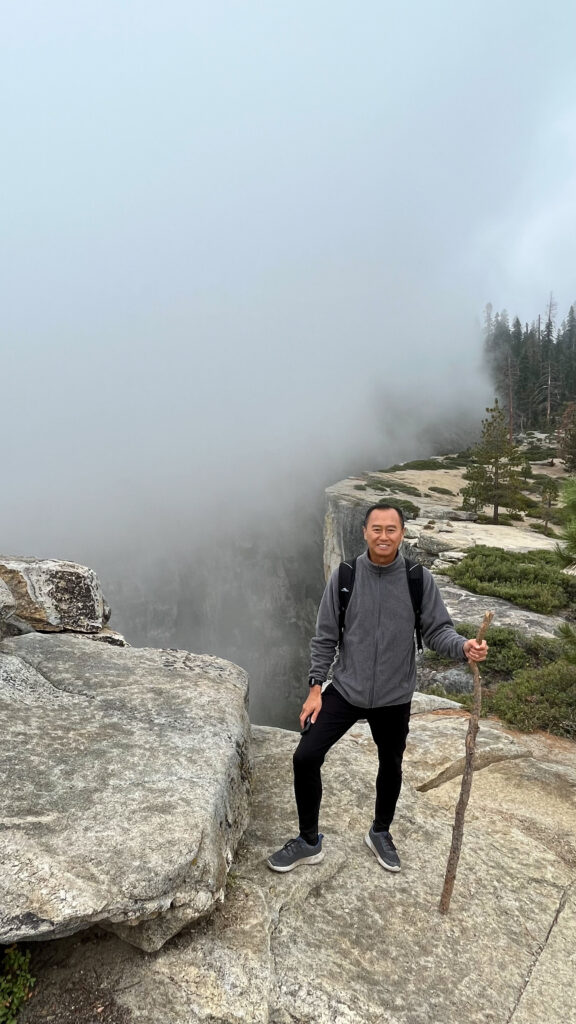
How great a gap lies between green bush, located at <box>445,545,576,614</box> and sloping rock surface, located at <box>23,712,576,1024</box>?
11970 millimetres

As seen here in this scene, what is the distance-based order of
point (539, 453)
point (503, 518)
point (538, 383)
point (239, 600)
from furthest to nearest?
1. point (538, 383)
2. point (539, 453)
3. point (239, 600)
4. point (503, 518)

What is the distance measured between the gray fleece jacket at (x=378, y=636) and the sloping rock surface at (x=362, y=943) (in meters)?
1.49

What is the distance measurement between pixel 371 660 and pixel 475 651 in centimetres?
76

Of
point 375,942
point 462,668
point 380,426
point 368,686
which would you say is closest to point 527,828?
point 375,942

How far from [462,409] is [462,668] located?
399ft

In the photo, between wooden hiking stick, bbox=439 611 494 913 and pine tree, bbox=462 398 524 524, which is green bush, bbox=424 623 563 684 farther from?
pine tree, bbox=462 398 524 524

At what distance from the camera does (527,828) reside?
5.35m

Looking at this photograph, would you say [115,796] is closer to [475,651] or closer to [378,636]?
[378,636]

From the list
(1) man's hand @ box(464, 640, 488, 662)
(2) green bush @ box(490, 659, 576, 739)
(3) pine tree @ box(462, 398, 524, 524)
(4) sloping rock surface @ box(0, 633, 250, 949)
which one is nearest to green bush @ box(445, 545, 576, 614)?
(2) green bush @ box(490, 659, 576, 739)

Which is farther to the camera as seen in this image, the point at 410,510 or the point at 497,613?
the point at 410,510

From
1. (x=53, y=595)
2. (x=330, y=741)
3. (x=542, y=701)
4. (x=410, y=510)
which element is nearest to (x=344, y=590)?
(x=330, y=741)

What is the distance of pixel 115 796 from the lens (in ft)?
12.6

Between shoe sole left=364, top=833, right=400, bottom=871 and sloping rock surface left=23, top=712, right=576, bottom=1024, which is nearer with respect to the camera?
sloping rock surface left=23, top=712, right=576, bottom=1024

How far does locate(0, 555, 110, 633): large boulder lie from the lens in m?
7.61
